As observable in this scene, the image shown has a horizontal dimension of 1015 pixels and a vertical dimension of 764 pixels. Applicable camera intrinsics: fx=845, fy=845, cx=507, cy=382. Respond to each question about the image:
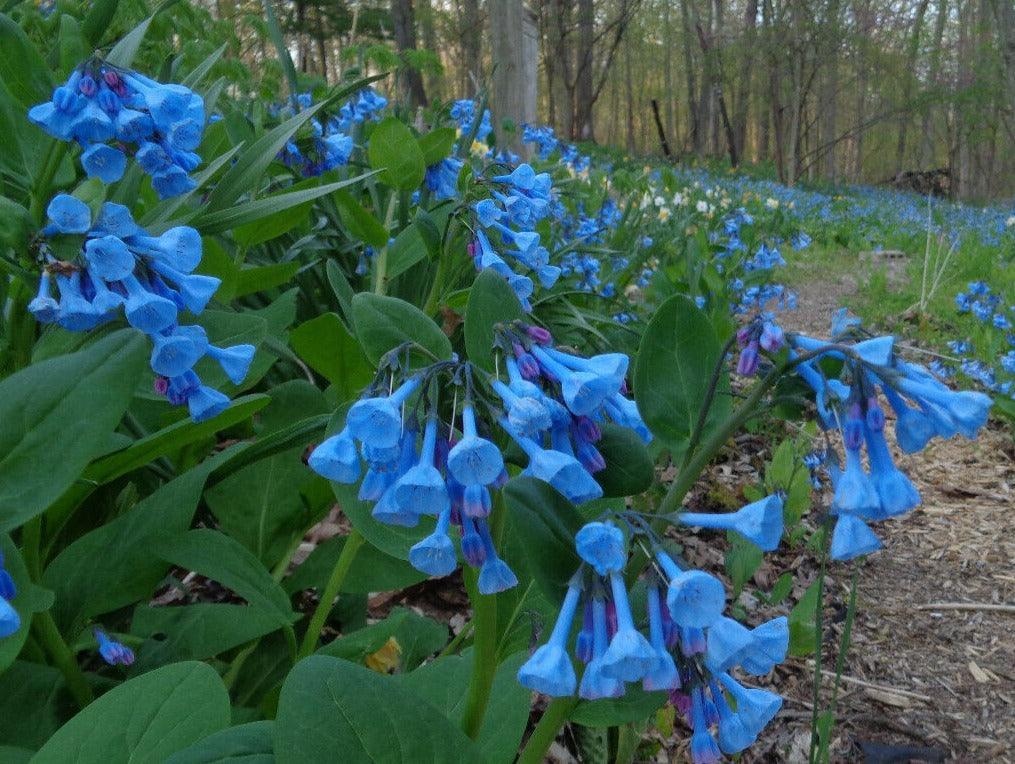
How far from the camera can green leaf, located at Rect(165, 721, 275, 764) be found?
675mm

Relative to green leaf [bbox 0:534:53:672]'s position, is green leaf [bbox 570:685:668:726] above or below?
below

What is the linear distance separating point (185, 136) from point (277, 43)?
4.13ft

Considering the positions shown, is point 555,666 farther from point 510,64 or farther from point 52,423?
point 510,64

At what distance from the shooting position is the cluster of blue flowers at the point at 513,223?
1273 mm

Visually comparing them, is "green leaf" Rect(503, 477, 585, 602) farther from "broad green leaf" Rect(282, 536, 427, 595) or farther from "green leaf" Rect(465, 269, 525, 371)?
"broad green leaf" Rect(282, 536, 427, 595)

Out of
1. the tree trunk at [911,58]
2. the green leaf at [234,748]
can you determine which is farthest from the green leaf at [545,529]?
the tree trunk at [911,58]

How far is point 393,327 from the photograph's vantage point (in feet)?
2.44

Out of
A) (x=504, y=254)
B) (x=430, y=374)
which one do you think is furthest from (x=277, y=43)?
(x=430, y=374)

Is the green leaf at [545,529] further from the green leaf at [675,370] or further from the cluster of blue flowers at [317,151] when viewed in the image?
the cluster of blue flowers at [317,151]

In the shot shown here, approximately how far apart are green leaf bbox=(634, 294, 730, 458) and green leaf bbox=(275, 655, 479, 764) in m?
0.33

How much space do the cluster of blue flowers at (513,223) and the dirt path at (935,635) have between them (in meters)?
1.03

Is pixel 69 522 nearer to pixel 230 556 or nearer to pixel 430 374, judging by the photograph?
pixel 230 556

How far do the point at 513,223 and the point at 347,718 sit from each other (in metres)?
0.93

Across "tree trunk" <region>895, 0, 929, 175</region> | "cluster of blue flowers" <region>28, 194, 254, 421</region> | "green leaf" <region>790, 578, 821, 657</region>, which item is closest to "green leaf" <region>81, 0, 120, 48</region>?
"cluster of blue flowers" <region>28, 194, 254, 421</region>
